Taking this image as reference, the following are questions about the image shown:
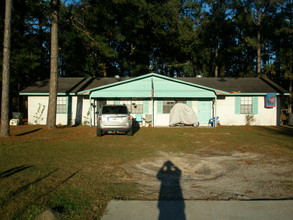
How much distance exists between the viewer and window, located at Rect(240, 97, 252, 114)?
19.3m

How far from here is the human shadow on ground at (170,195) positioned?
3.85 metres

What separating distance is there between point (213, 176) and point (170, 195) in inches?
68.2

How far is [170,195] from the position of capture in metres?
4.72

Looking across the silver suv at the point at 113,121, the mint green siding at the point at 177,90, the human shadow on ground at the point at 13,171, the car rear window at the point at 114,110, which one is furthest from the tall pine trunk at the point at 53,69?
the human shadow on ground at the point at 13,171

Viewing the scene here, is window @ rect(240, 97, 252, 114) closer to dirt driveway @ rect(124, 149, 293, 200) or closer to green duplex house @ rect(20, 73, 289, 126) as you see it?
green duplex house @ rect(20, 73, 289, 126)

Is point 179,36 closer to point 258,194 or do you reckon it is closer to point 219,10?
point 219,10

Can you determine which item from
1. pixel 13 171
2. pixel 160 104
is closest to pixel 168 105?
pixel 160 104

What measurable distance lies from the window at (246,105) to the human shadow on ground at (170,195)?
46.1 ft

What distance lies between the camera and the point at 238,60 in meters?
40.5

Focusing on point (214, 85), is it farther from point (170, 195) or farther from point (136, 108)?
point (170, 195)

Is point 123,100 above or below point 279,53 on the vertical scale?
below

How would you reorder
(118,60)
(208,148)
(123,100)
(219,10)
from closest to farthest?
(208,148), (123,100), (118,60), (219,10)

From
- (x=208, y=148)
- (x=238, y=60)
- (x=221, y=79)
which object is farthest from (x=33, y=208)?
(x=238, y=60)

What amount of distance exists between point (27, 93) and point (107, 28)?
1060 cm
